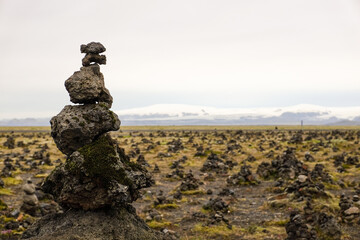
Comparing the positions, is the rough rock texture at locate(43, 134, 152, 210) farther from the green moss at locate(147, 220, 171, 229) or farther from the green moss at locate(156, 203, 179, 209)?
the green moss at locate(156, 203, 179, 209)

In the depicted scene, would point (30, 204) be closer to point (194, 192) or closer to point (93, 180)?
point (194, 192)

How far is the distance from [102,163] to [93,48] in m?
4.90


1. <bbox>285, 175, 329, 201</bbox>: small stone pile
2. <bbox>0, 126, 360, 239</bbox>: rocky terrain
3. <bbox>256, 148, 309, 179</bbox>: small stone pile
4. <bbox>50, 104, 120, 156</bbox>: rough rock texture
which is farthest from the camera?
<bbox>256, 148, 309, 179</bbox>: small stone pile

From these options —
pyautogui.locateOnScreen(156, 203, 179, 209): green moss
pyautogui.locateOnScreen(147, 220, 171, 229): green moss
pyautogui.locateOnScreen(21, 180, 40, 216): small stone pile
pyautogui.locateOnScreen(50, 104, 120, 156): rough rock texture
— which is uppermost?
pyautogui.locateOnScreen(50, 104, 120, 156): rough rock texture

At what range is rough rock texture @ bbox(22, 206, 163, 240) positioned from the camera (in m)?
10.2

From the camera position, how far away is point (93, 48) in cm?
1287

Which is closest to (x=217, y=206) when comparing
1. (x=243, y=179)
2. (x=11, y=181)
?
(x=243, y=179)

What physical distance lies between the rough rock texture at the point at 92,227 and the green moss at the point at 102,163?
131 cm

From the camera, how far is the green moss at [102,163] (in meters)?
10.9

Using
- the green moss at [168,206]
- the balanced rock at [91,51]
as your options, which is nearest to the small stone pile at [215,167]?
the green moss at [168,206]

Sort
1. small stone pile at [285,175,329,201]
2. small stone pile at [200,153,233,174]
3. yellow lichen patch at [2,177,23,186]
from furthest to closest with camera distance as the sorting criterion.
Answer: small stone pile at [200,153,233,174] < yellow lichen patch at [2,177,23,186] < small stone pile at [285,175,329,201]

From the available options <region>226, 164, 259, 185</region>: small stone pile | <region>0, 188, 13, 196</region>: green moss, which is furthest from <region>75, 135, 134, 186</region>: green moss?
<region>226, 164, 259, 185</region>: small stone pile

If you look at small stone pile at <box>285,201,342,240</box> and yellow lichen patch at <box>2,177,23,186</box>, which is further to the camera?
yellow lichen patch at <box>2,177,23,186</box>

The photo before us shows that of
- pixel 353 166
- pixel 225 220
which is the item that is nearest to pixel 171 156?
pixel 353 166
